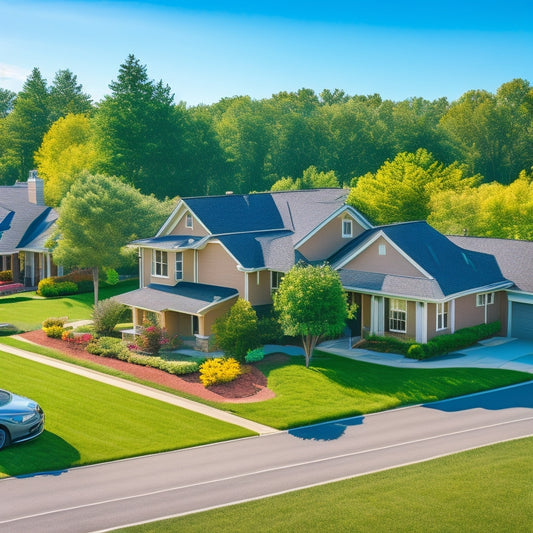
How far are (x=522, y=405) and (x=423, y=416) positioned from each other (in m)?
4.22

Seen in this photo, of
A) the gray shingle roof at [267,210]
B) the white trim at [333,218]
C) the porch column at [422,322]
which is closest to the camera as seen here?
the porch column at [422,322]

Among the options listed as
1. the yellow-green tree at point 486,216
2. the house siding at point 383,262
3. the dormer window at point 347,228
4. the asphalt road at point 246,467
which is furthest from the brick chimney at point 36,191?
the asphalt road at point 246,467

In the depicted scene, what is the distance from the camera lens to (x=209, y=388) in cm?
3428

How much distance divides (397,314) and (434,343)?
107 inches

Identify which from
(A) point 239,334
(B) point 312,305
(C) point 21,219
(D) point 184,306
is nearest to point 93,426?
(A) point 239,334

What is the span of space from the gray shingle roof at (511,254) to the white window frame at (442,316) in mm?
4714

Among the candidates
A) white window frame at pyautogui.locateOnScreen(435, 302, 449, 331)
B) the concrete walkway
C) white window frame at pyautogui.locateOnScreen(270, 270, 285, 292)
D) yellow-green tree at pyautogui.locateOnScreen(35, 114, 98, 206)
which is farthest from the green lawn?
white window frame at pyautogui.locateOnScreen(435, 302, 449, 331)

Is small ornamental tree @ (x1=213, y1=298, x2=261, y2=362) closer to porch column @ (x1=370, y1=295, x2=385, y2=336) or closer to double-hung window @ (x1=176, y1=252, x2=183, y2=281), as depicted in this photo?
porch column @ (x1=370, y1=295, x2=385, y2=336)

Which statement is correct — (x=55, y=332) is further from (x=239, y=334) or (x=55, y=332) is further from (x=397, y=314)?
(x=397, y=314)

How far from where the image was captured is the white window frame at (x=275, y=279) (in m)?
42.9

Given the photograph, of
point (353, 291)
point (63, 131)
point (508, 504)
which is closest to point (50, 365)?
point (353, 291)

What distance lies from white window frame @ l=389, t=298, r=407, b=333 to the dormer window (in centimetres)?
620

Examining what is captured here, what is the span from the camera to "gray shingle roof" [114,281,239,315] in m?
41.5

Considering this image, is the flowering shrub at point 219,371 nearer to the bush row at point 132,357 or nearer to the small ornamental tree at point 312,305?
the bush row at point 132,357
